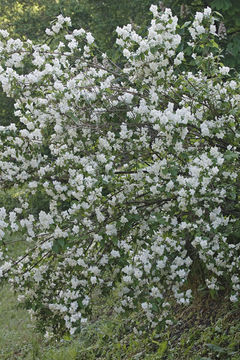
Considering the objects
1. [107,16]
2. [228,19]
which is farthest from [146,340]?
[107,16]

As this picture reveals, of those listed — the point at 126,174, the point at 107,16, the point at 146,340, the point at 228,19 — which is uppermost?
the point at 107,16

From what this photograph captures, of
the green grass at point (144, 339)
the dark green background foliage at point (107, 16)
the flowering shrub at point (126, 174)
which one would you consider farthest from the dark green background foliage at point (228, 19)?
the green grass at point (144, 339)

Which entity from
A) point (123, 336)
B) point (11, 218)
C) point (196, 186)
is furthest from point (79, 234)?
point (123, 336)

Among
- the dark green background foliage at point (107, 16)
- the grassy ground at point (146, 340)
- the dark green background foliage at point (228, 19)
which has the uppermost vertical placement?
the dark green background foliage at point (107, 16)

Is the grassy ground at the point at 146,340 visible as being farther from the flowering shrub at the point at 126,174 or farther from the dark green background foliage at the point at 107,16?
the dark green background foliage at the point at 107,16

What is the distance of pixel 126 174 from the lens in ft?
14.3

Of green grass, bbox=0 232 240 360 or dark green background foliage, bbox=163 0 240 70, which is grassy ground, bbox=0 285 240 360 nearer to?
green grass, bbox=0 232 240 360

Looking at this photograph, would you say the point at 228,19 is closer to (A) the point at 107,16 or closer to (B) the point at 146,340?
(B) the point at 146,340

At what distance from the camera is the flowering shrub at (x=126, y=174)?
360 centimetres

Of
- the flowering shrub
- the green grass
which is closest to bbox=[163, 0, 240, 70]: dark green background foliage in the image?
the flowering shrub

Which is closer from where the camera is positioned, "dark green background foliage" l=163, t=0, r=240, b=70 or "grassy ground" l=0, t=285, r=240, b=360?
"grassy ground" l=0, t=285, r=240, b=360

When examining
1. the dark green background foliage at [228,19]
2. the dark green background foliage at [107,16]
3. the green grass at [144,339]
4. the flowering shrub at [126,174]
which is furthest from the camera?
the dark green background foliage at [107,16]

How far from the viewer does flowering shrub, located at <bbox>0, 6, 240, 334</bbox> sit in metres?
3.60

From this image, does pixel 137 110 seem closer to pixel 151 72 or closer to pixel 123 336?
pixel 151 72
